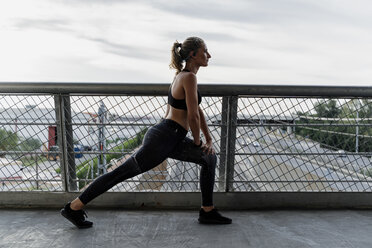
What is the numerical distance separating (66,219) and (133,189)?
0.69m

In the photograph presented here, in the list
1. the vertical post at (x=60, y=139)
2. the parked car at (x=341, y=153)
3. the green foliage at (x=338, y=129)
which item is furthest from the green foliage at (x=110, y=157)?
the parked car at (x=341, y=153)

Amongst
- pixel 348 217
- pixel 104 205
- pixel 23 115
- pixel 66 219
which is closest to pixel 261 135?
pixel 348 217

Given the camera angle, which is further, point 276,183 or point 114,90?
point 276,183

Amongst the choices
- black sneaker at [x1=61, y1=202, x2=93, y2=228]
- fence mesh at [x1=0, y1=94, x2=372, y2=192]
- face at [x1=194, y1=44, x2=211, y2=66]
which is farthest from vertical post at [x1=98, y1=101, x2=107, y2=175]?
face at [x1=194, y1=44, x2=211, y2=66]

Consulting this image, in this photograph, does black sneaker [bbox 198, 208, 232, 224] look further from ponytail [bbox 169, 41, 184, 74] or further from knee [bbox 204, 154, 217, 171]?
ponytail [bbox 169, 41, 184, 74]

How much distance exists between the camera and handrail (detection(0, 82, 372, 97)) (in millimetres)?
3422

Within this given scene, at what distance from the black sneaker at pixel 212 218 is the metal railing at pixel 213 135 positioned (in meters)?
0.49

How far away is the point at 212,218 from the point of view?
320cm

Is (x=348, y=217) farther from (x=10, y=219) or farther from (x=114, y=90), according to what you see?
(x=10, y=219)

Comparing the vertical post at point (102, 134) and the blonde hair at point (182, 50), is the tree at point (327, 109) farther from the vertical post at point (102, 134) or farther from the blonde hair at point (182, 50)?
the vertical post at point (102, 134)

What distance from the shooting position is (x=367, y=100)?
365cm

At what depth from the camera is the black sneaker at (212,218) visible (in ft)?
10.5

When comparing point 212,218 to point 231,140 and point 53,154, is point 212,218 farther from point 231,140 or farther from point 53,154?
point 53,154

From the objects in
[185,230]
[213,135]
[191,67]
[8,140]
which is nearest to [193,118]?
[191,67]
